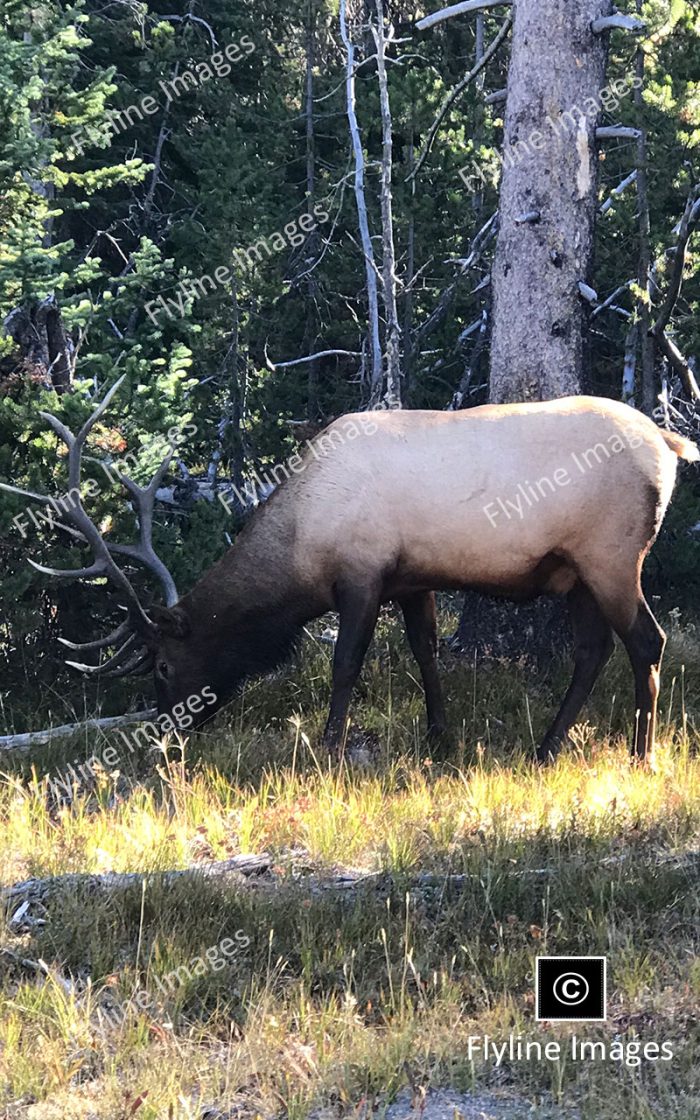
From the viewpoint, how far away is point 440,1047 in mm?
3549

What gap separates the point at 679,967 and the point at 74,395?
509 cm

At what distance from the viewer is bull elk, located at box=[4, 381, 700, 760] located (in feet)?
21.0

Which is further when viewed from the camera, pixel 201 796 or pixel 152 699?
pixel 152 699

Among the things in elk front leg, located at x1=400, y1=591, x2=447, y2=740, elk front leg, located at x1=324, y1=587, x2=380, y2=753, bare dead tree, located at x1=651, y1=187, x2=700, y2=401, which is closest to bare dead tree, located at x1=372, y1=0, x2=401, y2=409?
bare dead tree, located at x1=651, y1=187, x2=700, y2=401

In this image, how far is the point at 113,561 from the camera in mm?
6980

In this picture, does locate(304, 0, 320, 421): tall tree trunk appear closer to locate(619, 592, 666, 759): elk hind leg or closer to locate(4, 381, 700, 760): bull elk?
locate(4, 381, 700, 760): bull elk

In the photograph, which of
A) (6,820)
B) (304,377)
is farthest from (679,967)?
(304,377)

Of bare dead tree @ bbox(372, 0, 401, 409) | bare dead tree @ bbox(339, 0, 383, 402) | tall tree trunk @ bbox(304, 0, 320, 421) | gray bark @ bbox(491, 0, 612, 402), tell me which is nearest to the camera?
gray bark @ bbox(491, 0, 612, 402)

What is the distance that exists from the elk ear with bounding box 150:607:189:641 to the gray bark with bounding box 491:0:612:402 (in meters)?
2.40

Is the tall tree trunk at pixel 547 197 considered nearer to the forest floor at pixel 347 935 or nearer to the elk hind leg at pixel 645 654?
the elk hind leg at pixel 645 654

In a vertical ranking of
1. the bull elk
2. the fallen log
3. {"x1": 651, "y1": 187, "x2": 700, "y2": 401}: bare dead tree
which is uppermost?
{"x1": 651, "y1": 187, "x2": 700, "y2": 401}: bare dead tree

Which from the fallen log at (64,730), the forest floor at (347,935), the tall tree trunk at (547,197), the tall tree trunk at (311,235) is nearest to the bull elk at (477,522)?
the fallen log at (64,730)

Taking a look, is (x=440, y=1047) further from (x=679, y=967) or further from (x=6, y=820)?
(x=6, y=820)

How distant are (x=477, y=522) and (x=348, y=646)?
92 cm
